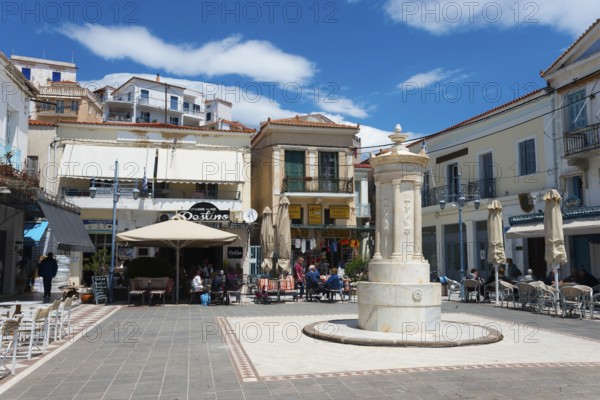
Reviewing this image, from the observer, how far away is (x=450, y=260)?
28.2 meters

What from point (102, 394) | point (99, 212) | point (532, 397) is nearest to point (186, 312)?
point (102, 394)

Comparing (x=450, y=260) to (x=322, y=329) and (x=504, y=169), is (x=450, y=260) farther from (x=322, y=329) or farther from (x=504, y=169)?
(x=322, y=329)

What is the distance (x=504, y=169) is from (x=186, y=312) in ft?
54.9

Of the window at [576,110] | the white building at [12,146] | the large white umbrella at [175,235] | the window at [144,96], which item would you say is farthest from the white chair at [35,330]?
the window at [144,96]

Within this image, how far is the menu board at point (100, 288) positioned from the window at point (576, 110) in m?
18.0

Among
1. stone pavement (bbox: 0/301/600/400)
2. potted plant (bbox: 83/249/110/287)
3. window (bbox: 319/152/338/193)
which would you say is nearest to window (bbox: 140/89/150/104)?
window (bbox: 319/152/338/193)

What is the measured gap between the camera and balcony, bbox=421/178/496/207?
24889 mm

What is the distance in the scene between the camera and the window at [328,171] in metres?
28.7

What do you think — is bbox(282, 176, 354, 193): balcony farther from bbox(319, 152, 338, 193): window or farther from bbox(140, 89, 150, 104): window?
bbox(140, 89, 150, 104): window

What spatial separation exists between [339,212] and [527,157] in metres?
10.2

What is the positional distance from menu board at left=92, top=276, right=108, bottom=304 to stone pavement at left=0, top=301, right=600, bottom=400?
5.77m

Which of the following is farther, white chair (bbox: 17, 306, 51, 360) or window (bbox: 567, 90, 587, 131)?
window (bbox: 567, 90, 587, 131)

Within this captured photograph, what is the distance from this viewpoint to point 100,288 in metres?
16.7

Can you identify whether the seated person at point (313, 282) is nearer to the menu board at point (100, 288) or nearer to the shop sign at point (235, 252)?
the menu board at point (100, 288)
